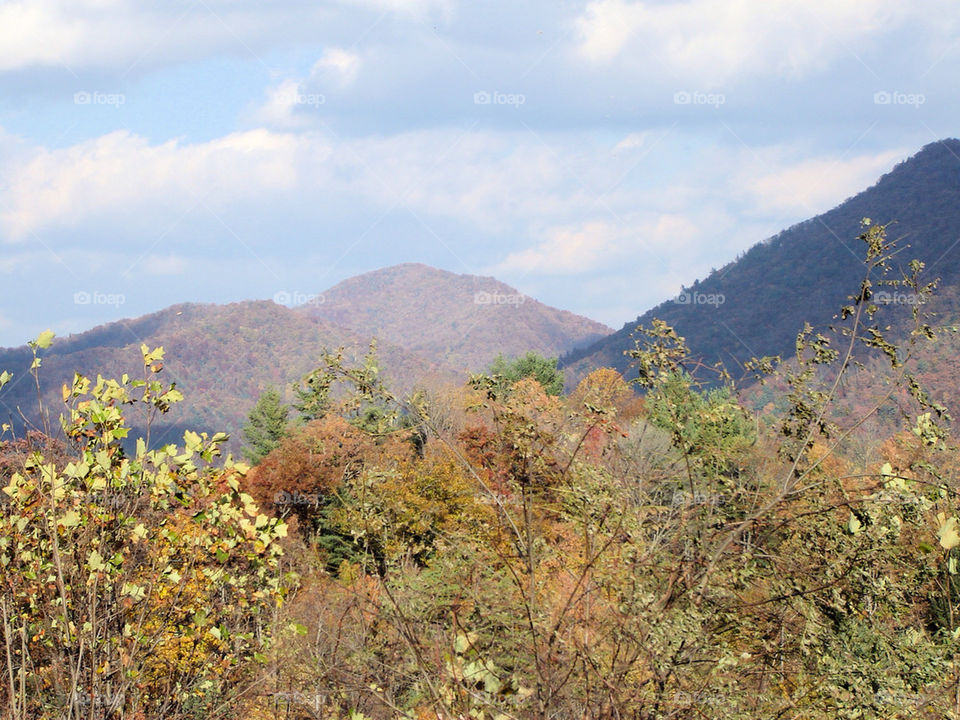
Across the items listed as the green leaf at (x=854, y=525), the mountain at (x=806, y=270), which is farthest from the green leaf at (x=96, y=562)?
the mountain at (x=806, y=270)

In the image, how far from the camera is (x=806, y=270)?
169 metres

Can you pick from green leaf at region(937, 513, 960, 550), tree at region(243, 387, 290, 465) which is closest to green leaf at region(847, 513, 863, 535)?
green leaf at region(937, 513, 960, 550)

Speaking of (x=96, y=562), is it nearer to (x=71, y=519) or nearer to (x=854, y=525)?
(x=71, y=519)

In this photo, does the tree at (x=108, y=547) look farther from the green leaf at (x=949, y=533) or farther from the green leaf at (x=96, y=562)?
the green leaf at (x=949, y=533)

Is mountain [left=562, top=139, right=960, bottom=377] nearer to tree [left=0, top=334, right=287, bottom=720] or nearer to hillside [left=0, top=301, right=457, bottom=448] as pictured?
hillside [left=0, top=301, right=457, bottom=448]

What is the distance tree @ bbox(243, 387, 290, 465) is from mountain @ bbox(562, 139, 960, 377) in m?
89.3

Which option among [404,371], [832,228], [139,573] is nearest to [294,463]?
[139,573]

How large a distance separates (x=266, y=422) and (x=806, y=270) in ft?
465

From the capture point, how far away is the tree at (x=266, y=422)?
51250 millimetres

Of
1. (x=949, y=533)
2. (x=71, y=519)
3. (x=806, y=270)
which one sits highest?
(x=806, y=270)

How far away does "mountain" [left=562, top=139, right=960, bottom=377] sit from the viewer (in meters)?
147

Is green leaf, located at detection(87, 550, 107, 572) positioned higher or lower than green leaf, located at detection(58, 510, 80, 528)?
lower

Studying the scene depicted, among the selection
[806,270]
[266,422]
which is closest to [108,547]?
[266,422]

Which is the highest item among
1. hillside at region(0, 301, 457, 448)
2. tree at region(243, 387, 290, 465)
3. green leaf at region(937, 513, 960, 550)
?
hillside at region(0, 301, 457, 448)
